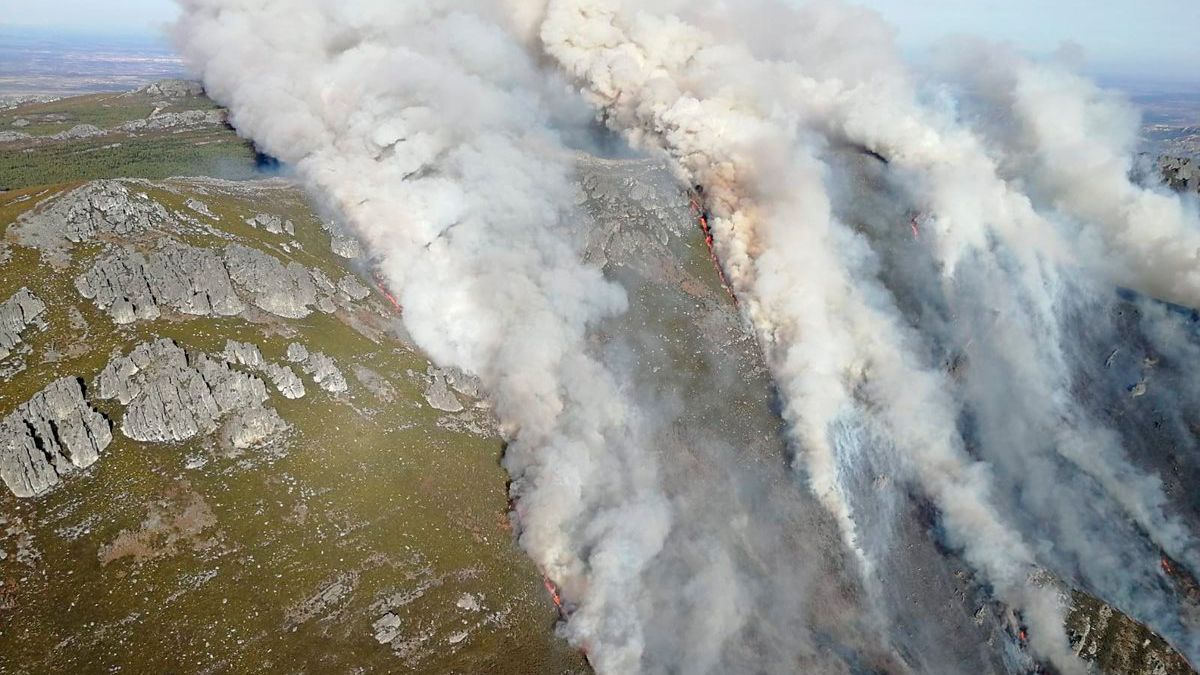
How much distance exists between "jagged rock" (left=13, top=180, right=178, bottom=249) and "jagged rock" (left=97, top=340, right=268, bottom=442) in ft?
74.8

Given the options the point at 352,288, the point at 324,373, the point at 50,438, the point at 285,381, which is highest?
the point at 50,438

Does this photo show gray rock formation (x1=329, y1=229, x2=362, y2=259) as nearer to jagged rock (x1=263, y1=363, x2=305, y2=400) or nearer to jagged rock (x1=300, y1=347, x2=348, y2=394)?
jagged rock (x1=300, y1=347, x2=348, y2=394)

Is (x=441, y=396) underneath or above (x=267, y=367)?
underneath

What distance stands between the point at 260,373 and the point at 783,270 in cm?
7436

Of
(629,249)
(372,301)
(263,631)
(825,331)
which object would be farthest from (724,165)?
(263,631)

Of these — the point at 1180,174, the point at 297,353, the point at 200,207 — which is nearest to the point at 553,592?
the point at 297,353

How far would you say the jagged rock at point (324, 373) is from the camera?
3447 inches

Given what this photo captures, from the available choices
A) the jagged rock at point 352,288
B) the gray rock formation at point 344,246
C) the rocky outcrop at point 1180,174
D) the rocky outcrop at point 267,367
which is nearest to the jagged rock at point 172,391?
the rocky outcrop at point 267,367

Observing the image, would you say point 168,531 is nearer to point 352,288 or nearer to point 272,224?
point 352,288

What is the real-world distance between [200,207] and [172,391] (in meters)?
39.7

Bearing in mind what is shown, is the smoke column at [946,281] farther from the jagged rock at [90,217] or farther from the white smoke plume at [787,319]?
the jagged rock at [90,217]

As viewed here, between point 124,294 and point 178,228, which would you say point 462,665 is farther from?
point 178,228

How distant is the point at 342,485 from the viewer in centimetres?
7712

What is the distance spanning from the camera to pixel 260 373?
8350 centimetres
